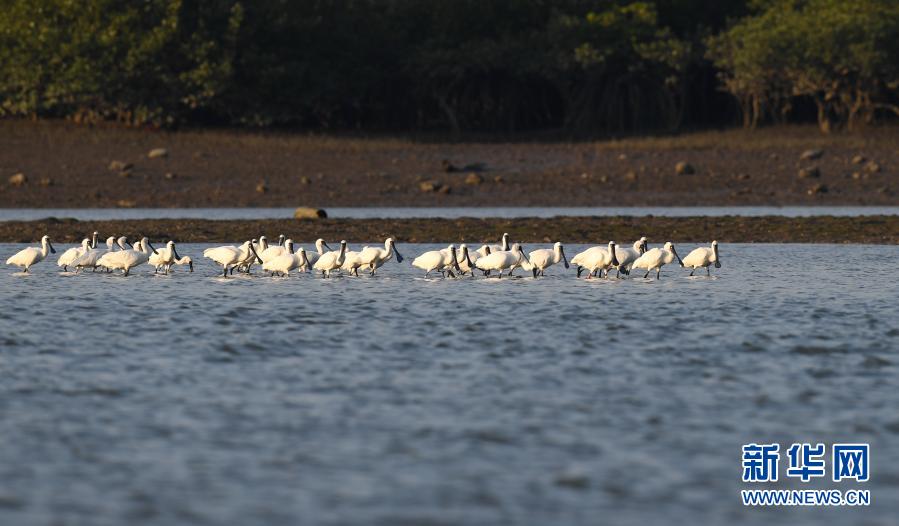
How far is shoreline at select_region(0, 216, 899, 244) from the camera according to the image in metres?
28.1

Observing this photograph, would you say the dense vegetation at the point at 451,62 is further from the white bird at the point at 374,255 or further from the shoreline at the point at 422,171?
the white bird at the point at 374,255

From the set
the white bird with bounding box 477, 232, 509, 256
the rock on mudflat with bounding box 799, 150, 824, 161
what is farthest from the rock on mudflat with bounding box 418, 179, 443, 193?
the white bird with bounding box 477, 232, 509, 256

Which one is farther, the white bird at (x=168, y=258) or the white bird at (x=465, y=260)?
the white bird at (x=168, y=258)

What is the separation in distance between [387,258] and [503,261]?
5.74 ft

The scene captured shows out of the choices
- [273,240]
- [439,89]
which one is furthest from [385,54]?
[273,240]

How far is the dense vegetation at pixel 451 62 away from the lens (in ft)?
159

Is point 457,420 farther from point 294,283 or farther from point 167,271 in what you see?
point 167,271

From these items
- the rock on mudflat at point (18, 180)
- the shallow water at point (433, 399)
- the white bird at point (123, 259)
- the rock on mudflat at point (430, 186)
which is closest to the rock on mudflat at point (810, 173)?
the rock on mudflat at point (430, 186)

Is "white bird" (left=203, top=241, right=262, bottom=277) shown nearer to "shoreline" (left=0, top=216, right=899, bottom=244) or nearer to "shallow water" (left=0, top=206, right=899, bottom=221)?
"shoreline" (left=0, top=216, right=899, bottom=244)

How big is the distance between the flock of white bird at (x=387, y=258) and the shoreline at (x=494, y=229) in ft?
16.4

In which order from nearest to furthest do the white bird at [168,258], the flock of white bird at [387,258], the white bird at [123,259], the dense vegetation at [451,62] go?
the flock of white bird at [387,258], the white bird at [123,259], the white bird at [168,258], the dense vegetation at [451,62]

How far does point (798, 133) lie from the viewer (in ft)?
159

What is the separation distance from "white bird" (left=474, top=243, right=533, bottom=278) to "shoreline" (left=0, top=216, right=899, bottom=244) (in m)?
5.59

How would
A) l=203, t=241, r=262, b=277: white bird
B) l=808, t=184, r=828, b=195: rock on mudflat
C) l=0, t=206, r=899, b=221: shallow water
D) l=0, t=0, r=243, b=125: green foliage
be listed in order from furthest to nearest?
1. l=0, t=0, r=243, b=125: green foliage
2. l=808, t=184, r=828, b=195: rock on mudflat
3. l=0, t=206, r=899, b=221: shallow water
4. l=203, t=241, r=262, b=277: white bird
